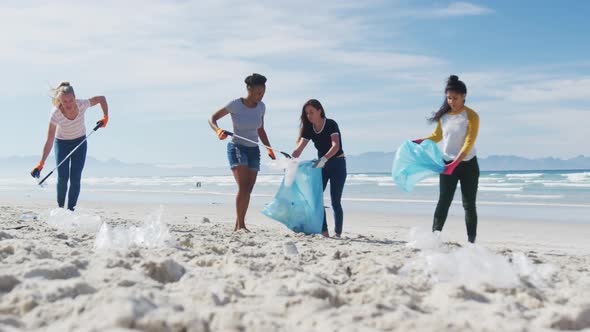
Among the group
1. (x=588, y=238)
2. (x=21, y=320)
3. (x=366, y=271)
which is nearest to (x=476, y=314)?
(x=366, y=271)

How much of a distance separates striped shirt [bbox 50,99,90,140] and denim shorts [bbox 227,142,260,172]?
62.1 inches

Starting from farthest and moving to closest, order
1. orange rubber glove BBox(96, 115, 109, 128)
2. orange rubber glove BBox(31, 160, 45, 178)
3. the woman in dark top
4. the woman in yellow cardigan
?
1. orange rubber glove BBox(96, 115, 109, 128)
2. orange rubber glove BBox(31, 160, 45, 178)
3. the woman in dark top
4. the woman in yellow cardigan

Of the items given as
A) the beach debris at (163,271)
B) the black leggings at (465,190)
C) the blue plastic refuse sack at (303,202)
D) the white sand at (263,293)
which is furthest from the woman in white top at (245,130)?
the beach debris at (163,271)

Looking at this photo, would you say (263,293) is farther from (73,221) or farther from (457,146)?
(73,221)

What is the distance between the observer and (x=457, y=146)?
16.2 ft

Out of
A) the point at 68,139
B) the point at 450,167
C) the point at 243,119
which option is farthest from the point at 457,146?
the point at 68,139

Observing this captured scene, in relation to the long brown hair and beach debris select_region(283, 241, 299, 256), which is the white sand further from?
the long brown hair

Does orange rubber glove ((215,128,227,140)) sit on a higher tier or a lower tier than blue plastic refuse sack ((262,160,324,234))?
higher

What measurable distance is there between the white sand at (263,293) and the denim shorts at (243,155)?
175cm

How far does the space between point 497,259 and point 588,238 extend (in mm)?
4151

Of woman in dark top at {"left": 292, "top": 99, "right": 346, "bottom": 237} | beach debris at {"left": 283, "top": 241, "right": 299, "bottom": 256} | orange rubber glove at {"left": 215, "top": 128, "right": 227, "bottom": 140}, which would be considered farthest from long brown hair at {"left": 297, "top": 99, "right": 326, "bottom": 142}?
beach debris at {"left": 283, "top": 241, "right": 299, "bottom": 256}

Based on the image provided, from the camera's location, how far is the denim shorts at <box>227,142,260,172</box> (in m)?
5.90

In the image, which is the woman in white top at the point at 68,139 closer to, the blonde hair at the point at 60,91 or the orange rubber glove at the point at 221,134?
the blonde hair at the point at 60,91

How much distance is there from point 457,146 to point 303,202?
5.09ft
